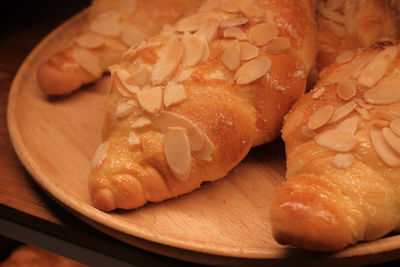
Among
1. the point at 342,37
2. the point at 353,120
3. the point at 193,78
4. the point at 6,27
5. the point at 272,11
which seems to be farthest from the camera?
the point at 6,27

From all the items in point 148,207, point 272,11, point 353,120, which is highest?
point 272,11

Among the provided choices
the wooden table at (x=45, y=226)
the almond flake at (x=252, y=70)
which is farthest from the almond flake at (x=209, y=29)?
the wooden table at (x=45, y=226)

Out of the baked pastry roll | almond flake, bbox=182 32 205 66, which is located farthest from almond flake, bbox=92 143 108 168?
the baked pastry roll

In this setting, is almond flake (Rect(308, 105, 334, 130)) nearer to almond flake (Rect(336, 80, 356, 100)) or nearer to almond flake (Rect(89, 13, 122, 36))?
almond flake (Rect(336, 80, 356, 100))

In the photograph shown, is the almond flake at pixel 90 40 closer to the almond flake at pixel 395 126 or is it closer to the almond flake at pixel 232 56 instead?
the almond flake at pixel 232 56

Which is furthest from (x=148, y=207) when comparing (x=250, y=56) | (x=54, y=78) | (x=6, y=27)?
(x=6, y=27)

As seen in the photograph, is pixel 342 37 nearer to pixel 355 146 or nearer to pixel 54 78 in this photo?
pixel 355 146
